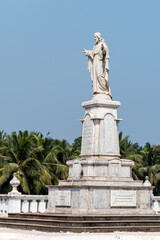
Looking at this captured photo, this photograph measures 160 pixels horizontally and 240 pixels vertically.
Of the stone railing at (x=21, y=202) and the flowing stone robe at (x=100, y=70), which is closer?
the flowing stone robe at (x=100, y=70)

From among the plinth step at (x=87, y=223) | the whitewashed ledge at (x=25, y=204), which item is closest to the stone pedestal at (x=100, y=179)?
the plinth step at (x=87, y=223)

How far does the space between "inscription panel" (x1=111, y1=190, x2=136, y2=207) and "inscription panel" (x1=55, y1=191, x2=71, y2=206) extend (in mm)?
1644

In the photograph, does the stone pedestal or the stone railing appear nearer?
the stone pedestal

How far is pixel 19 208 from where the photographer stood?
23609 mm

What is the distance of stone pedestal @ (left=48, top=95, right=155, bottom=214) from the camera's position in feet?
62.3

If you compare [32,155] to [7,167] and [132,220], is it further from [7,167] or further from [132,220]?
[132,220]

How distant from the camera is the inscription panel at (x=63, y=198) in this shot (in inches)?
770

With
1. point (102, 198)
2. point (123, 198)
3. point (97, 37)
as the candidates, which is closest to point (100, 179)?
point (102, 198)

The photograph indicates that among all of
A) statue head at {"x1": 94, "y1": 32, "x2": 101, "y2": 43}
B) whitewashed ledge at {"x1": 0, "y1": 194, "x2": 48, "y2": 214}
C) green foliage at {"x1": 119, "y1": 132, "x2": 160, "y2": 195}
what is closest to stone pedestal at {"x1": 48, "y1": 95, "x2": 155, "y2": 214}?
statue head at {"x1": 94, "y1": 32, "x2": 101, "y2": 43}

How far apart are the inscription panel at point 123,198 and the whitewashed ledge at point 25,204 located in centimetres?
586

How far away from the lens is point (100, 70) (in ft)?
71.2

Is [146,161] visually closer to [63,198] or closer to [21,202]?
[21,202]

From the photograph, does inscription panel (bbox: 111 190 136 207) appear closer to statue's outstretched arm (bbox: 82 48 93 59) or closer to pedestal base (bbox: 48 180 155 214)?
pedestal base (bbox: 48 180 155 214)

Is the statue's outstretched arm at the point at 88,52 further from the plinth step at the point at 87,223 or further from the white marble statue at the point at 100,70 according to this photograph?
the plinth step at the point at 87,223
